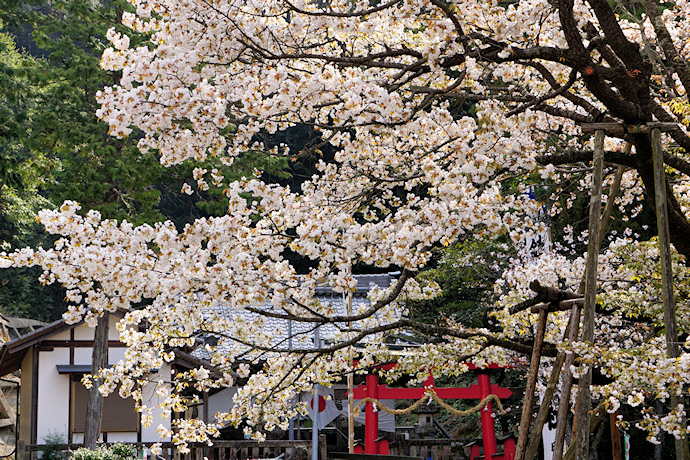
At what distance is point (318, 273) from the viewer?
17.9 feet

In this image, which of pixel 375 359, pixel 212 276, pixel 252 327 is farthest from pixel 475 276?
pixel 212 276

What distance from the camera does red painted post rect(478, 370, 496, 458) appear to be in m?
11.6

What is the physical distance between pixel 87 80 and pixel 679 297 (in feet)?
39.6

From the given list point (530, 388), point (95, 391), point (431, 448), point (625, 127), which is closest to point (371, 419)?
point (431, 448)

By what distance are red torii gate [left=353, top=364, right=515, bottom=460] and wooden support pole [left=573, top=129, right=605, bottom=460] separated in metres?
7.36

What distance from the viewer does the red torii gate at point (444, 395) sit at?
38.1 ft

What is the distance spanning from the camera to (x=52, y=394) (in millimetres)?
16266

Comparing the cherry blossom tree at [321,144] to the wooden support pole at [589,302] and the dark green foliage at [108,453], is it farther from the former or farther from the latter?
the dark green foliage at [108,453]

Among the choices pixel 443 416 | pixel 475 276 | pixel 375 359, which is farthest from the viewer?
pixel 443 416

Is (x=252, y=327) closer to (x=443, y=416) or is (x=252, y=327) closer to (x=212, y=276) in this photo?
(x=212, y=276)

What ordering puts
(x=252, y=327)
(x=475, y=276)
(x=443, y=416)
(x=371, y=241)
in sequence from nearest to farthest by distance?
(x=371, y=241) < (x=252, y=327) < (x=475, y=276) < (x=443, y=416)

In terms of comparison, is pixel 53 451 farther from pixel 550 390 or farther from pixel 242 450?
pixel 550 390

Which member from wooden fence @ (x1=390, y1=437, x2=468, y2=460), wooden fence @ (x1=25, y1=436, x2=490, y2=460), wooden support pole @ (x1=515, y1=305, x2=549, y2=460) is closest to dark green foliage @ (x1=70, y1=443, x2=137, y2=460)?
wooden fence @ (x1=25, y1=436, x2=490, y2=460)

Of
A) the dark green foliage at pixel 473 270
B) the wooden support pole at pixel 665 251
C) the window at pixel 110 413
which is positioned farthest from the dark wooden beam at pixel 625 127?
the window at pixel 110 413
